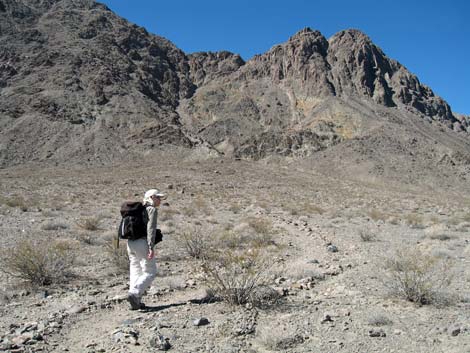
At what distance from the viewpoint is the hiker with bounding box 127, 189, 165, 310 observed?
592cm

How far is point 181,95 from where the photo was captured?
98.4 meters

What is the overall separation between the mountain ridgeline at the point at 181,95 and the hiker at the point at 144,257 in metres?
53.1

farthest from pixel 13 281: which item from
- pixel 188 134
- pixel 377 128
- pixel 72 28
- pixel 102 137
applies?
pixel 72 28

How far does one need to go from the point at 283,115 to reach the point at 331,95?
1045 centimetres

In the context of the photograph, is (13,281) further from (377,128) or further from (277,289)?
(377,128)

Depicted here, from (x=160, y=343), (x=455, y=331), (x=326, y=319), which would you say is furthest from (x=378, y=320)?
(x=160, y=343)

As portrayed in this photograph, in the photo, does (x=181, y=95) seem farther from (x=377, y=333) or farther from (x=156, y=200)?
(x=377, y=333)

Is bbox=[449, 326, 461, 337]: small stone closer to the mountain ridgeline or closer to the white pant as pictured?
the white pant

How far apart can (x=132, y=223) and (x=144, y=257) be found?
0.54 metres

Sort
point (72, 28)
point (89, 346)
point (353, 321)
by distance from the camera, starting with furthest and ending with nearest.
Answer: point (72, 28) → point (353, 321) → point (89, 346)

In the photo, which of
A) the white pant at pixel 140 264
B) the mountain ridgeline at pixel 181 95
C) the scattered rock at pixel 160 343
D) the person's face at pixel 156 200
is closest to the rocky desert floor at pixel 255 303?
the scattered rock at pixel 160 343

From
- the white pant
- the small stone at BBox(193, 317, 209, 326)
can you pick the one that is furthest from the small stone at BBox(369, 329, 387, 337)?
the white pant

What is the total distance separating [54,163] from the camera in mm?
54125

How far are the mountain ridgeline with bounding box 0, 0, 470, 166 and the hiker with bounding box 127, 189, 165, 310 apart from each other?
53.1 m
